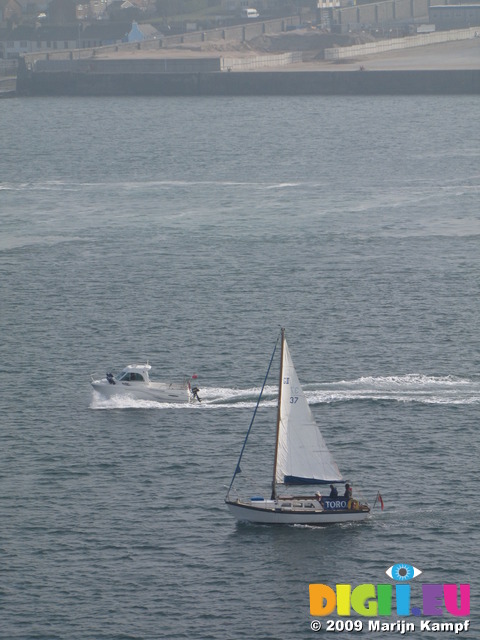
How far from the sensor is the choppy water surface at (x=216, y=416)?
77500mm

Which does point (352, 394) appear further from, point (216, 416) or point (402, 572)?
point (402, 572)

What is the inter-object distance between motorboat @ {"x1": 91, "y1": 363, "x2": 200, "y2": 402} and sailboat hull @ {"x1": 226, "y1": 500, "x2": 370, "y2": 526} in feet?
74.8

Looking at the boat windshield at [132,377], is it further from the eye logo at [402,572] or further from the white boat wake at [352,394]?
the eye logo at [402,572]

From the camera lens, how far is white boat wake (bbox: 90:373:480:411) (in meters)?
106

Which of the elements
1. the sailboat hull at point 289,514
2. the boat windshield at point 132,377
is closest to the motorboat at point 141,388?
the boat windshield at point 132,377

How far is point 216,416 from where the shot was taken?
340 feet

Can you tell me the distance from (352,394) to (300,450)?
22.1m

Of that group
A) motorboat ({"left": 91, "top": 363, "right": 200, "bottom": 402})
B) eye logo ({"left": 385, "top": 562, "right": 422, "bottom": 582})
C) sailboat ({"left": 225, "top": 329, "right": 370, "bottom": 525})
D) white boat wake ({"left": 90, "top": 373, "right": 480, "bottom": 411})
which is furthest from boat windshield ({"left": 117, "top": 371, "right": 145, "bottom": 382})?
eye logo ({"left": 385, "top": 562, "right": 422, "bottom": 582})

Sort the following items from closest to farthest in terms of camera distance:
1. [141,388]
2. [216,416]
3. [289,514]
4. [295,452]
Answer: [289,514], [295,452], [216,416], [141,388]

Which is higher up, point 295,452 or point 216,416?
point 295,452

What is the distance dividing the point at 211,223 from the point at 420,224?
27421 millimetres

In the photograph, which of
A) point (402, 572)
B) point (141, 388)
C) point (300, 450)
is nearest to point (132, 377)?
point (141, 388)

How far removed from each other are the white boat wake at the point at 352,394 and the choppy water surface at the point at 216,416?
0.79ft

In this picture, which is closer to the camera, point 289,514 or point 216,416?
point 289,514
